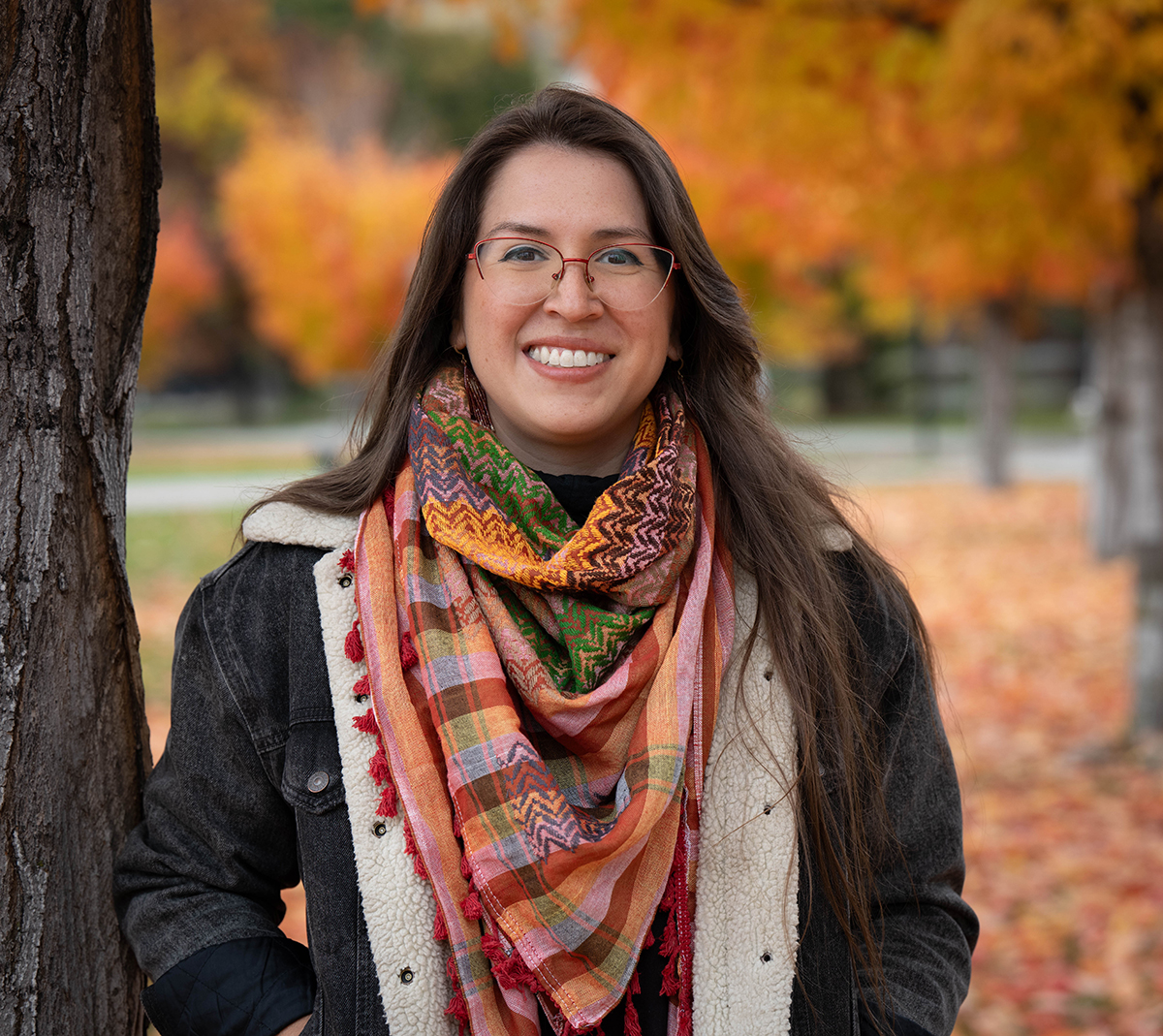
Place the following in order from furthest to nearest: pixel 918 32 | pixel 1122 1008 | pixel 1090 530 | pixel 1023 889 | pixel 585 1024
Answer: pixel 1090 530, pixel 918 32, pixel 1023 889, pixel 1122 1008, pixel 585 1024

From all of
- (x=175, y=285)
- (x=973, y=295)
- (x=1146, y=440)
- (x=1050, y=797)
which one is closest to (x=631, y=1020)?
(x=1050, y=797)

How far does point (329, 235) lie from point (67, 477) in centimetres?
1680

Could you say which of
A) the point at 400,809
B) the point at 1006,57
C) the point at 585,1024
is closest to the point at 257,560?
the point at 400,809

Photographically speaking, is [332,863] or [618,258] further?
[618,258]

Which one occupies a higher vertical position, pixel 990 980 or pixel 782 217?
pixel 782 217

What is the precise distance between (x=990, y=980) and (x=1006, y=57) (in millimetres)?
3688

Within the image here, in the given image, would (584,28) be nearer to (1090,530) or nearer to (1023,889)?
(1023,889)

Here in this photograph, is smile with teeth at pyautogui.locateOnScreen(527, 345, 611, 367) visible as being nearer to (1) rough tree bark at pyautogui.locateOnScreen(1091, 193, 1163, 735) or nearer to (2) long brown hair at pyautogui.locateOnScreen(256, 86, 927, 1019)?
(2) long brown hair at pyautogui.locateOnScreen(256, 86, 927, 1019)

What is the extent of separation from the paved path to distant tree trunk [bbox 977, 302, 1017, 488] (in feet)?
4.17

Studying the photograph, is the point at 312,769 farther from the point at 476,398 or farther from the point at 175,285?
the point at 175,285

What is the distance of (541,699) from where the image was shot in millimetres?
1771

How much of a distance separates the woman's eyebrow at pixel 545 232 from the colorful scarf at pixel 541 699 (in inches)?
11.5

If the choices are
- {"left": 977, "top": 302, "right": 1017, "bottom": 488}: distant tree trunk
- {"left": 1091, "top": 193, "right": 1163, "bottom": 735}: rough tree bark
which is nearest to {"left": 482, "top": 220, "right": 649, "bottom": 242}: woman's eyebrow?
{"left": 1091, "top": 193, "right": 1163, "bottom": 735}: rough tree bark

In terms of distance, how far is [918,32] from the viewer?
5.25m
